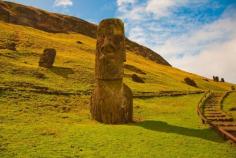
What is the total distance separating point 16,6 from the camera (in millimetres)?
105375

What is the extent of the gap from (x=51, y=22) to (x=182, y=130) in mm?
93458

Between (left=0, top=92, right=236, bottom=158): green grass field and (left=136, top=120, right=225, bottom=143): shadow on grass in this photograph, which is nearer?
(left=0, top=92, right=236, bottom=158): green grass field

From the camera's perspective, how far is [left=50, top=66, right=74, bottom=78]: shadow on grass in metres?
38.9

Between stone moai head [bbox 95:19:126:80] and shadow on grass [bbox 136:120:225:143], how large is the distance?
3429mm

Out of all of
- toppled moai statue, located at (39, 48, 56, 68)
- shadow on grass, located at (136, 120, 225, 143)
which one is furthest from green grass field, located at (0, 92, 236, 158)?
toppled moai statue, located at (39, 48, 56, 68)

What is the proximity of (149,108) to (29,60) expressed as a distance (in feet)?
73.5

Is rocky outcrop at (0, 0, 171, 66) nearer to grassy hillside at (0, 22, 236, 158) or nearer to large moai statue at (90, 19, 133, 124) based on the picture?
grassy hillside at (0, 22, 236, 158)

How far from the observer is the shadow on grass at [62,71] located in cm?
3888

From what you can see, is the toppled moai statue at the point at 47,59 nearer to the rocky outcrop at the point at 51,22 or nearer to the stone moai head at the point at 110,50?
the stone moai head at the point at 110,50

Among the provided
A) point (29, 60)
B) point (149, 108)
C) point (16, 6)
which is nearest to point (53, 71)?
point (29, 60)

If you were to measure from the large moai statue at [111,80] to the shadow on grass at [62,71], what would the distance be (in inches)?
671

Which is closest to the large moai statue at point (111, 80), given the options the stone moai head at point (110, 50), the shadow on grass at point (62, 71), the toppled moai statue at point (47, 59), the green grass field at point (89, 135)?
the stone moai head at point (110, 50)

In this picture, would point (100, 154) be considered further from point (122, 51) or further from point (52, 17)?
point (52, 17)

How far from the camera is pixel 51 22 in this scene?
10712 centimetres
